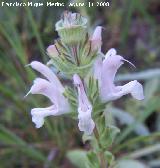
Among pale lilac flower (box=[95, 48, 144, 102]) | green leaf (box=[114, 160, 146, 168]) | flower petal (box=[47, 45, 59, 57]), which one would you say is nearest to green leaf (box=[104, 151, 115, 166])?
pale lilac flower (box=[95, 48, 144, 102])

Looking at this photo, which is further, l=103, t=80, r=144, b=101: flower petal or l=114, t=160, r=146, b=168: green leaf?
l=114, t=160, r=146, b=168: green leaf

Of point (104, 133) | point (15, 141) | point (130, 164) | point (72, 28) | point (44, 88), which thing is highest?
point (72, 28)

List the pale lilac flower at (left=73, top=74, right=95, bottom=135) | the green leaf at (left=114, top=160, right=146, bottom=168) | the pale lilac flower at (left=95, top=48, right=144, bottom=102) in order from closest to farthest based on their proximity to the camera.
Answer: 1. the pale lilac flower at (left=73, top=74, right=95, bottom=135)
2. the pale lilac flower at (left=95, top=48, right=144, bottom=102)
3. the green leaf at (left=114, top=160, right=146, bottom=168)

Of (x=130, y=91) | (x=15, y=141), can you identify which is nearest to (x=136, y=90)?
(x=130, y=91)

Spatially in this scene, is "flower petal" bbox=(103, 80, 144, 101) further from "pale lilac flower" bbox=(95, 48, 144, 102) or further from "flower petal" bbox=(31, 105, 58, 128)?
"flower petal" bbox=(31, 105, 58, 128)

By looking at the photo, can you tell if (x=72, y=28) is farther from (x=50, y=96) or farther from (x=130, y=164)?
(x=130, y=164)

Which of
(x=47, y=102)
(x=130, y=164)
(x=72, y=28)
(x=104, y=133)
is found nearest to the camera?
(x=72, y=28)

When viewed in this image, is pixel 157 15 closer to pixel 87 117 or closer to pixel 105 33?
pixel 105 33
